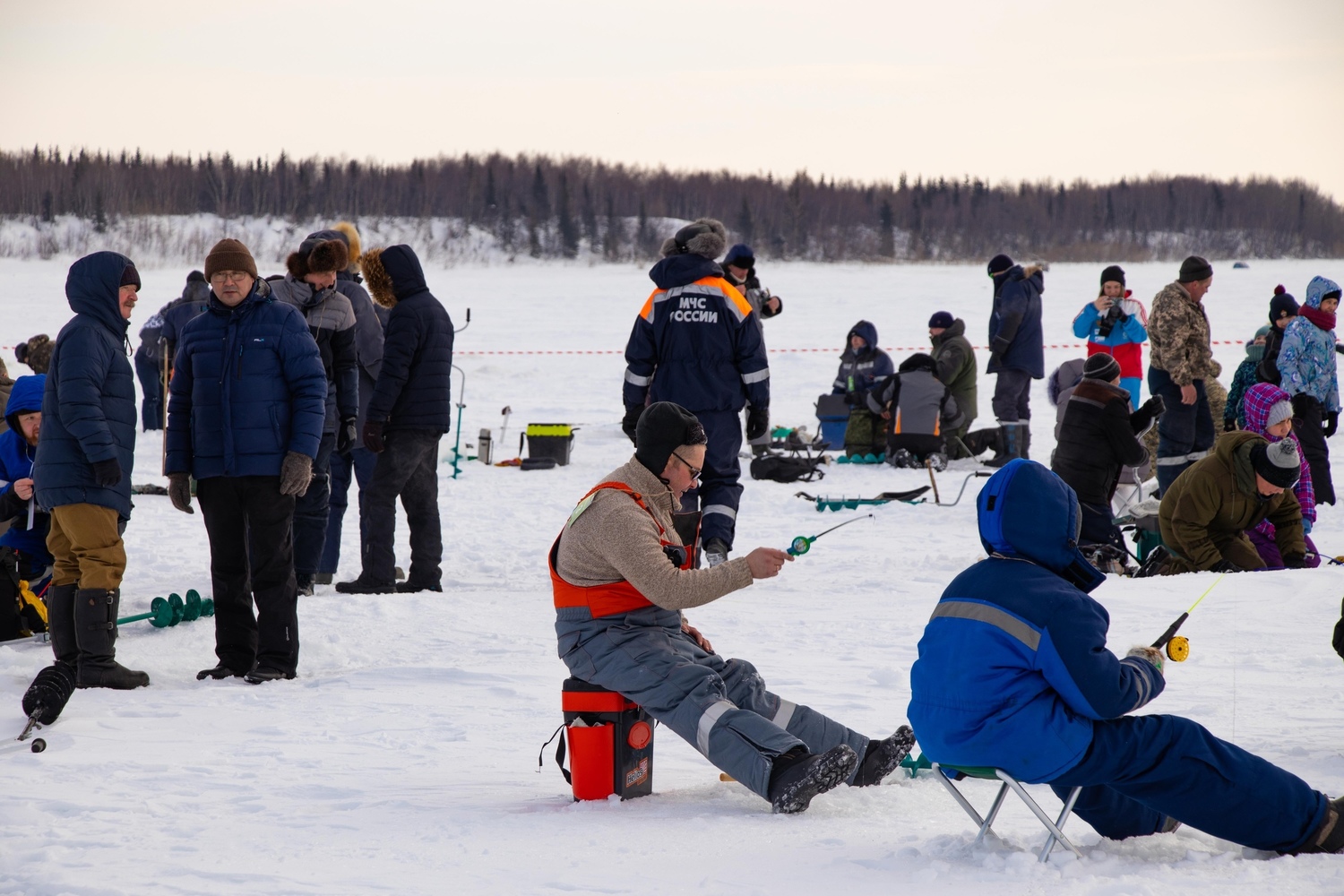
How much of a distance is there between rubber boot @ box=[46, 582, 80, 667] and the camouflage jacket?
6142mm

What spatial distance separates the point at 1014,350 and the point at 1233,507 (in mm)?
4737

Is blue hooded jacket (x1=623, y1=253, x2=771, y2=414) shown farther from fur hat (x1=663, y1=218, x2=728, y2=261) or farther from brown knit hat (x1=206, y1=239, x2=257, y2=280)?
brown knit hat (x1=206, y1=239, x2=257, y2=280)

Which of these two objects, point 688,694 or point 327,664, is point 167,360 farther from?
point 688,694

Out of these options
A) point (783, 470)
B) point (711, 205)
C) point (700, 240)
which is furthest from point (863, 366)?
point (711, 205)

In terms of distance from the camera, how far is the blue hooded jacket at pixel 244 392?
187 inches

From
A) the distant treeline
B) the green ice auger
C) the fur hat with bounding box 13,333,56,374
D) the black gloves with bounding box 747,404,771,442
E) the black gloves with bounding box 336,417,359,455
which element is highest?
the distant treeline

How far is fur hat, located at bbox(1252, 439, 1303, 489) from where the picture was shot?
573 cm

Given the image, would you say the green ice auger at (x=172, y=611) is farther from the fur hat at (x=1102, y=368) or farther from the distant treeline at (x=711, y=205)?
the distant treeline at (x=711, y=205)

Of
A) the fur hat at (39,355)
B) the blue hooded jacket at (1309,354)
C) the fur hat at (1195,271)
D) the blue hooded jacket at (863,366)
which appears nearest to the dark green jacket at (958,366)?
the blue hooded jacket at (863,366)

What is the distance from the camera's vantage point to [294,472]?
4.77 meters

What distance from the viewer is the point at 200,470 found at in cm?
480

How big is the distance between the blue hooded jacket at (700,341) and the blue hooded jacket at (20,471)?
8.28 ft

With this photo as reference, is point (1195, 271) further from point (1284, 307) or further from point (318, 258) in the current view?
point (318, 258)

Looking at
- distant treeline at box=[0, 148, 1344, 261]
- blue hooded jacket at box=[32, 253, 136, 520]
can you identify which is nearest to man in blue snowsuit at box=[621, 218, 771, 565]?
blue hooded jacket at box=[32, 253, 136, 520]
